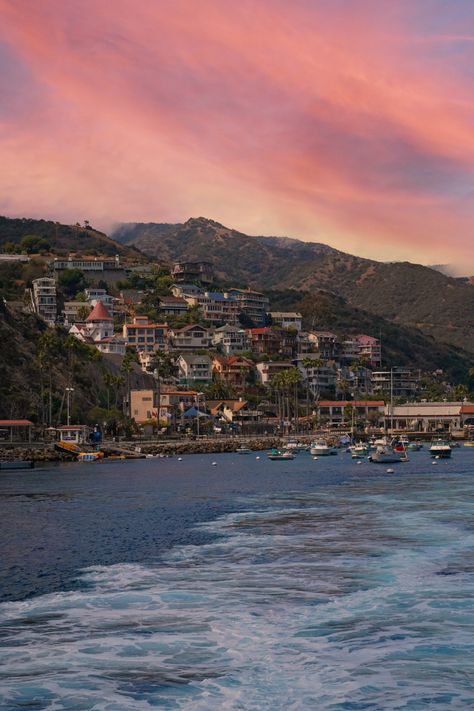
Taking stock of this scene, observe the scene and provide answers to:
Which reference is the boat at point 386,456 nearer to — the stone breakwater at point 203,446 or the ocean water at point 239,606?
the stone breakwater at point 203,446

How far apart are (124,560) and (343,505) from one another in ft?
96.2

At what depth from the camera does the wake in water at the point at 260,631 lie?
83.0 ft

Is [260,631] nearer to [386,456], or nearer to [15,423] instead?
[386,456]

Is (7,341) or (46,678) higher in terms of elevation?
(7,341)

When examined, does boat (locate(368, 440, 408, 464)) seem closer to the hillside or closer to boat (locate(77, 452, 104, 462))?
boat (locate(77, 452, 104, 462))

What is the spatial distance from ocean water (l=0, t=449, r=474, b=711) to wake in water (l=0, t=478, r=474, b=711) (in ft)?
0.26

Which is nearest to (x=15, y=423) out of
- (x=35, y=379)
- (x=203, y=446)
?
(x=35, y=379)

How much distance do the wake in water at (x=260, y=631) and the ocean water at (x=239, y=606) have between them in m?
0.08

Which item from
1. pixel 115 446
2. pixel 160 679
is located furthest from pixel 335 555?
pixel 115 446

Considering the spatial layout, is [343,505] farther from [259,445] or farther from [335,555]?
[259,445]

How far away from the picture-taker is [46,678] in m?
26.6

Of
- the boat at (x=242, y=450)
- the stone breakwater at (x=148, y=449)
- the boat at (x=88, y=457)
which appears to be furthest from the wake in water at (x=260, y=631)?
the boat at (x=242, y=450)

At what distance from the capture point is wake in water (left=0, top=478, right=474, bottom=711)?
83.0 feet

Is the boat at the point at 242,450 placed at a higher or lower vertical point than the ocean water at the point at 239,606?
lower
